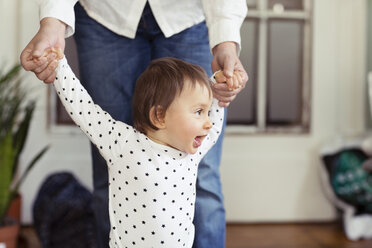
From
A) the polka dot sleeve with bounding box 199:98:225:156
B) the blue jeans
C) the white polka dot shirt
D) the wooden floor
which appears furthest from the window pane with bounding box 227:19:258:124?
the white polka dot shirt

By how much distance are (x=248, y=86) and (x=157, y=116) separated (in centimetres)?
151

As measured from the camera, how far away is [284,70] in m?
2.50

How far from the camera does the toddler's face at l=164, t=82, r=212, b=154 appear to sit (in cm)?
102

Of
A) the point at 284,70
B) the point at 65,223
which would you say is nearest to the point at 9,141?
the point at 65,223

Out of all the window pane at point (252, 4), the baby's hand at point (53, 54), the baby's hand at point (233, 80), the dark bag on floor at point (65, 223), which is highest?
the window pane at point (252, 4)

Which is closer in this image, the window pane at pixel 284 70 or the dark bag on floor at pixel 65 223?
the dark bag on floor at pixel 65 223

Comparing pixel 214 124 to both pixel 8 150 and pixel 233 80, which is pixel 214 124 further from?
pixel 8 150

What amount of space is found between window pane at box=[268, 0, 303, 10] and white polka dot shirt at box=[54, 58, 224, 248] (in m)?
1.59

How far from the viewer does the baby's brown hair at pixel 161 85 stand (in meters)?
1.02

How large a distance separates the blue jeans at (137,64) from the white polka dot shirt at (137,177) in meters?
0.17

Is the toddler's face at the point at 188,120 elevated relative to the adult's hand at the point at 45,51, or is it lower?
lower

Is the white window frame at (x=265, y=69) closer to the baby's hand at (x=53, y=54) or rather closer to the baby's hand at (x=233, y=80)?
the baby's hand at (x=233, y=80)

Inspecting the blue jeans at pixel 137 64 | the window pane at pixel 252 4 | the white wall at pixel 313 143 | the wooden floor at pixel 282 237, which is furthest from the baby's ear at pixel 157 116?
the window pane at pixel 252 4

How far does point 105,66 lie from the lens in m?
1.21
